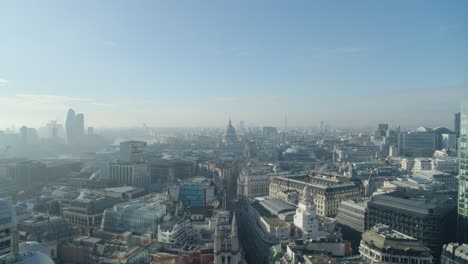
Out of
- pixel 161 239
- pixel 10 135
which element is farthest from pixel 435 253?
pixel 10 135

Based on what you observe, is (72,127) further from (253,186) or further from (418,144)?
(418,144)

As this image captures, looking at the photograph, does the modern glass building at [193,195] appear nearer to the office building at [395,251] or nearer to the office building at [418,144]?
the office building at [395,251]

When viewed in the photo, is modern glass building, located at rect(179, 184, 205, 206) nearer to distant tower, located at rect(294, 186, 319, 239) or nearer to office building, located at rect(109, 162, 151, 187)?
office building, located at rect(109, 162, 151, 187)

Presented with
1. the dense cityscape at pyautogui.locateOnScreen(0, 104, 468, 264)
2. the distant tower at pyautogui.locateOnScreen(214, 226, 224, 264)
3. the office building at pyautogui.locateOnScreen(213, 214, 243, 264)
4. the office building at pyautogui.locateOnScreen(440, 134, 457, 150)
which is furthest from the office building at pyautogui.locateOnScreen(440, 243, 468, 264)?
the office building at pyautogui.locateOnScreen(440, 134, 457, 150)

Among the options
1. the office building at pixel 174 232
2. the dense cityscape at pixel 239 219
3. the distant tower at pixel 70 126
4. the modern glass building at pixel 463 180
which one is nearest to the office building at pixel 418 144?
the dense cityscape at pixel 239 219

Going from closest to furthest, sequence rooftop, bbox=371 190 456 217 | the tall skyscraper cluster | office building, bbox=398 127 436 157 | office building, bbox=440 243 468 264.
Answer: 1. office building, bbox=440 243 468 264
2. rooftop, bbox=371 190 456 217
3. office building, bbox=398 127 436 157
4. the tall skyscraper cluster

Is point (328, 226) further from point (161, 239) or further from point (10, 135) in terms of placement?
point (10, 135)

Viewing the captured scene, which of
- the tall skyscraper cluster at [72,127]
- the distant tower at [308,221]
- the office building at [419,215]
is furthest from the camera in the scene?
the tall skyscraper cluster at [72,127]
